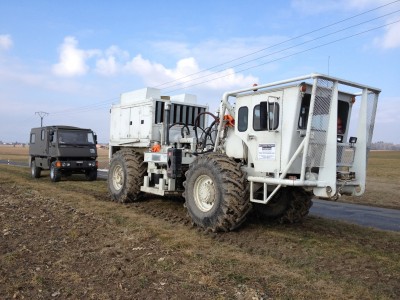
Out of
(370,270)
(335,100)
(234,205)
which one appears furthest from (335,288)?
(335,100)

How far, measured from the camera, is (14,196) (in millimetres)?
12617

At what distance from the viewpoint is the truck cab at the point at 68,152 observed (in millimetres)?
18547

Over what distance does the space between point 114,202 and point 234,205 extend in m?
5.41

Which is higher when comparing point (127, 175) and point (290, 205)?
point (127, 175)

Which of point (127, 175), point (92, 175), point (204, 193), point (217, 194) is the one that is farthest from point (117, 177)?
point (92, 175)

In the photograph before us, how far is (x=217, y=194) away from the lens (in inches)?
302

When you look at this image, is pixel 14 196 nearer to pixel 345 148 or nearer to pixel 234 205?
pixel 234 205

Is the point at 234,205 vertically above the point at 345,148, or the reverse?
the point at 345,148

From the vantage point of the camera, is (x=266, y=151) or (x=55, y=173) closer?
(x=266, y=151)

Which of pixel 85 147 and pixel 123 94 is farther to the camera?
pixel 85 147

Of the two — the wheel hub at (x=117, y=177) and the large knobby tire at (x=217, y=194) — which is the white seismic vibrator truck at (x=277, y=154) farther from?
the wheel hub at (x=117, y=177)

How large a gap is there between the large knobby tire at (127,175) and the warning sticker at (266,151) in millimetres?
4608

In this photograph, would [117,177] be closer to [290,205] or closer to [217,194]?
[217,194]

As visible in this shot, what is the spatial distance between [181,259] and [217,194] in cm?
188
